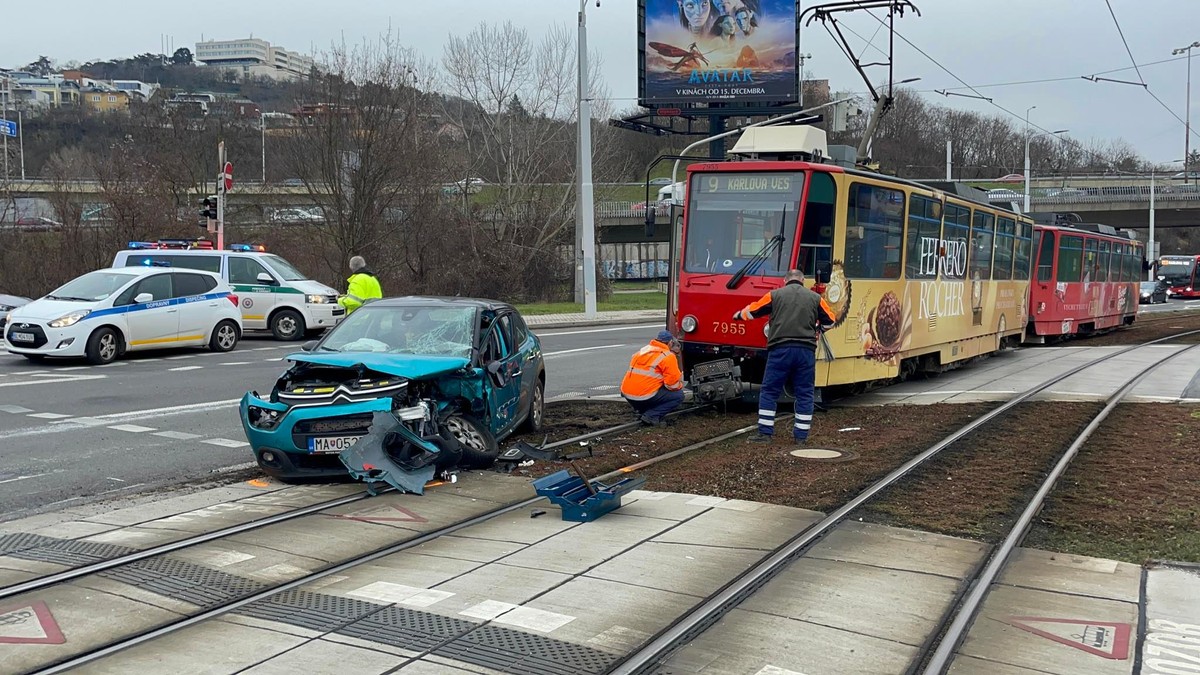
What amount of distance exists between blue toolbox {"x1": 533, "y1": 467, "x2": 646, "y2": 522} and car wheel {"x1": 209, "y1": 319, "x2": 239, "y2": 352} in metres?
14.4

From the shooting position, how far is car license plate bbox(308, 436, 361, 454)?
866 cm

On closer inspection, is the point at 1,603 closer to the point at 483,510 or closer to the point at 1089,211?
the point at 483,510

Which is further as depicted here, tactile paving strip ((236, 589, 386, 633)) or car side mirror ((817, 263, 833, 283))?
car side mirror ((817, 263, 833, 283))

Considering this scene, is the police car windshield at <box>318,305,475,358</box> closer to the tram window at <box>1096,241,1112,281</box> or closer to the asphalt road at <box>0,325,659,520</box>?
the asphalt road at <box>0,325,659,520</box>

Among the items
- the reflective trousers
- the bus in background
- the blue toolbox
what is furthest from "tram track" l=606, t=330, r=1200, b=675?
the bus in background

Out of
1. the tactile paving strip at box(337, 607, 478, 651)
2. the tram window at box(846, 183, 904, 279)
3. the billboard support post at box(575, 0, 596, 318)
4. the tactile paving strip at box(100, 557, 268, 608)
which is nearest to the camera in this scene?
the tactile paving strip at box(337, 607, 478, 651)

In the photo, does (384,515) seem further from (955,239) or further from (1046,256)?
(1046,256)

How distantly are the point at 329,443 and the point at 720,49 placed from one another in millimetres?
33840

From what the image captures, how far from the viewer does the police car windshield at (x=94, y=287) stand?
725 inches

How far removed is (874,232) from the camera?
552 inches

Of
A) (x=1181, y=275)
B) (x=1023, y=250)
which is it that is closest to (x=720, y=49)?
(x=1023, y=250)

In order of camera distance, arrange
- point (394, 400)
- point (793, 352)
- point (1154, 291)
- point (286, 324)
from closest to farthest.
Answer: point (394, 400), point (793, 352), point (286, 324), point (1154, 291)

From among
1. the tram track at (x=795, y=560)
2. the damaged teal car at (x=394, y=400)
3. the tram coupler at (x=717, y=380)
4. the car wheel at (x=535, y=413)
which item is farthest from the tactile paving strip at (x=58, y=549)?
the tram coupler at (x=717, y=380)

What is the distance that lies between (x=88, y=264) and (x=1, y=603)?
3034cm
